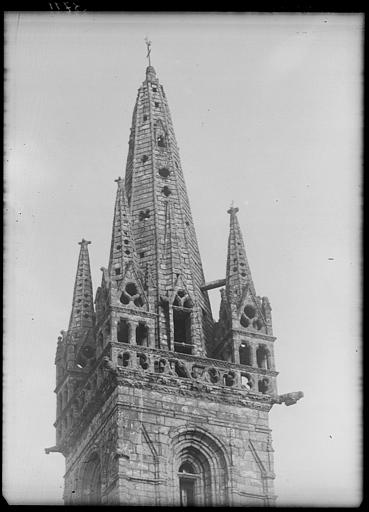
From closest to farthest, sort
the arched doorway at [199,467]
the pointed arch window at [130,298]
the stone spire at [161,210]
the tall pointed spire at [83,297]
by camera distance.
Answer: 1. the arched doorway at [199,467]
2. the pointed arch window at [130,298]
3. the stone spire at [161,210]
4. the tall pointed spire at [83,297]

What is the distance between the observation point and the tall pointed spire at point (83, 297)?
47.3 metres

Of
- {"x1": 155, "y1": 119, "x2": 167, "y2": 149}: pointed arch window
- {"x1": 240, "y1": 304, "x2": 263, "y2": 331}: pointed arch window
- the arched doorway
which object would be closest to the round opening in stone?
{"x1": 155, "y1": 119, "x2": 167, "y2": 149}: pointed arch window

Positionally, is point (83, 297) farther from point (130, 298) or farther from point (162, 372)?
point (162, 372)

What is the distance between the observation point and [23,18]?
29.6 m

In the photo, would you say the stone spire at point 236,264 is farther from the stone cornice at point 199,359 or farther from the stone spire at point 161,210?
the stone cornice at point 199,359

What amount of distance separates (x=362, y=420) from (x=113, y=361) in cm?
1675

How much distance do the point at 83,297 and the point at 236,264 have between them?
4548 mm

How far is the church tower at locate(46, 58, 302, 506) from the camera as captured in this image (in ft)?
138

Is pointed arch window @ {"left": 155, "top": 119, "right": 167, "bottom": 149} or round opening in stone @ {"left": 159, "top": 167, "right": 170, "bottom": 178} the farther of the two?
pointed arch window @ {"left": 155, "top": 119, "right": 167, "bottom": 149}

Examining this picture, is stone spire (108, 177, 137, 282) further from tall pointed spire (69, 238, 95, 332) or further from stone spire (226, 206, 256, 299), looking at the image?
stone spire (226, 206, 256, 299)

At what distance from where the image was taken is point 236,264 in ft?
155

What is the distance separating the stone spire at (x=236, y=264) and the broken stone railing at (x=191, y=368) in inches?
107

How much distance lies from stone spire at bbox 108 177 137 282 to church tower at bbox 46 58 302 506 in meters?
0.04

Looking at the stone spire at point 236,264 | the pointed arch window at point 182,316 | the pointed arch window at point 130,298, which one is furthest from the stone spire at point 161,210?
the stone spire at point 236,264
